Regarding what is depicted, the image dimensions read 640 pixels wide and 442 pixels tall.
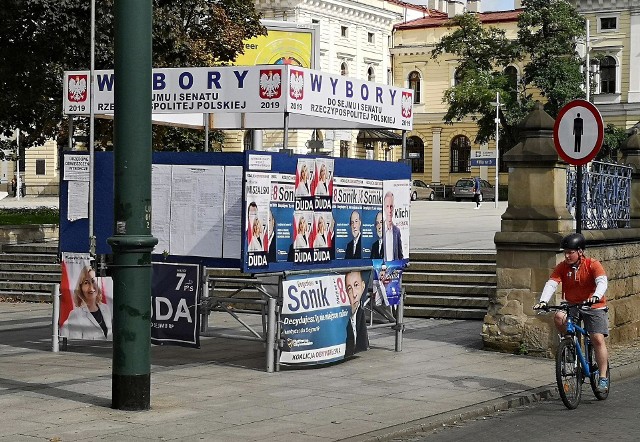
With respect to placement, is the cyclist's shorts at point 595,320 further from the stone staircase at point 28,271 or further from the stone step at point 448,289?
the stone staircase at point 28,271

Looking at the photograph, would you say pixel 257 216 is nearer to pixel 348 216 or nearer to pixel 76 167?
pixel 348 216

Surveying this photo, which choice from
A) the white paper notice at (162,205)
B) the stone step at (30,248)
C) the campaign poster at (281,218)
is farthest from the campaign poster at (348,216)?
the stone step at (30,248)

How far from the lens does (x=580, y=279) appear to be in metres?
11.6

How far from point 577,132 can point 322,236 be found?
303cm

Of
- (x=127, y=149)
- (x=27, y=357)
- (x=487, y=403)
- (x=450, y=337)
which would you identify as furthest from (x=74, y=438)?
(x=450, y=337)

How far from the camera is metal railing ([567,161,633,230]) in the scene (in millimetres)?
15500

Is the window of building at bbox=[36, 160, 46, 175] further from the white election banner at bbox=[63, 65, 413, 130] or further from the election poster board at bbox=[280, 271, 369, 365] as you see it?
the election poster board at bbox=[280, 271, 369, 365]

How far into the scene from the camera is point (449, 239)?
27266 millimetres

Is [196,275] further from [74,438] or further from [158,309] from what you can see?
[74,438]

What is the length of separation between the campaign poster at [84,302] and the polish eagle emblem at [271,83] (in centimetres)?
279

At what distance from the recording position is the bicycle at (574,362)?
1107 centimetres

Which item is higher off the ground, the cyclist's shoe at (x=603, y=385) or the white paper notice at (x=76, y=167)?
the white paper notice at (x=76, y=167)

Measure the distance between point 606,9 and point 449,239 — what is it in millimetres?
51545

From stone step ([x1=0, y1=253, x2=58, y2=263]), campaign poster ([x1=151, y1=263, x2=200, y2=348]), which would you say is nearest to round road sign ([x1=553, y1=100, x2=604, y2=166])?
campaign poster ([x1=151, y1=263, x2=200, y2=348])
